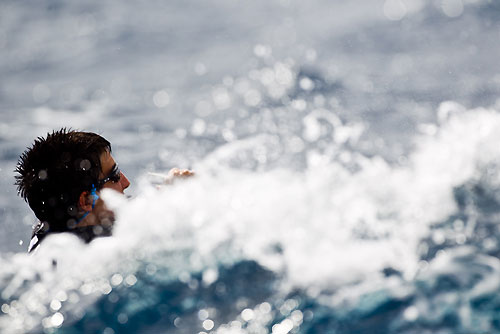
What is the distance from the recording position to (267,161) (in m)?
7.71

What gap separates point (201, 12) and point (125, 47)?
197cm

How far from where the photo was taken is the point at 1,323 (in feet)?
12.3

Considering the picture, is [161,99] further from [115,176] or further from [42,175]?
[42,175]

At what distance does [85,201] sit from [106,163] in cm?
34

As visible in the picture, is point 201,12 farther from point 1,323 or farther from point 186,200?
point 1,323

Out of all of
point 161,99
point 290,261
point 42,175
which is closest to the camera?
point 290,261

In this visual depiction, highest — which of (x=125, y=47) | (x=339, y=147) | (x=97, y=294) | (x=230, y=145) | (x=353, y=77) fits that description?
(x=125, y=47)

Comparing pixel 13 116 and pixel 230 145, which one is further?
pixel 13 116

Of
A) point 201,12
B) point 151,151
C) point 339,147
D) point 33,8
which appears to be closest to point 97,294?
point 339,147

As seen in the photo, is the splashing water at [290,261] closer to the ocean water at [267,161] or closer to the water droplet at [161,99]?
the ocean water at [267,161]

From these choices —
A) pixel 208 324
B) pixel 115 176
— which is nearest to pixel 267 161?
pixel 115 176

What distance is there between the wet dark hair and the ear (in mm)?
24

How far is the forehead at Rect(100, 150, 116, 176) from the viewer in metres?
4.82

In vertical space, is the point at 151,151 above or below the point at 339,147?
above
